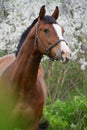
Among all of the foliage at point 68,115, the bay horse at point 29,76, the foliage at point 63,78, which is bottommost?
the foliage at point 63,78

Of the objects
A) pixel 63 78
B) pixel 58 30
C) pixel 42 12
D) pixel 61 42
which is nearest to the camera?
pixel 61 42

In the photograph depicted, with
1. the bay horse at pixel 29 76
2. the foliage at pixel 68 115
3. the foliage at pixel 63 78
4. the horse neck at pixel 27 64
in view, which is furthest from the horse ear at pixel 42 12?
the foliage at pixel 63 78

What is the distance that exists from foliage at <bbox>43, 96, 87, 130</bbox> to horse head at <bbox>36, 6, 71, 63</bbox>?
9.78 feet

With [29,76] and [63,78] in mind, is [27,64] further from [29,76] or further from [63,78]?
[63,78]

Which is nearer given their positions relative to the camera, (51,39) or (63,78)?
(51,39)

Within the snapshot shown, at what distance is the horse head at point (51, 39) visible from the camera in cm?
688

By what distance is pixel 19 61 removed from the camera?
7793 mm

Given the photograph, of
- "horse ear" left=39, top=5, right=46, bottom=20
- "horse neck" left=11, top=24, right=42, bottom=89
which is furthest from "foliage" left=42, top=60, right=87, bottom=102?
"horse ear" left=39, top=5, right=46, bottom=20

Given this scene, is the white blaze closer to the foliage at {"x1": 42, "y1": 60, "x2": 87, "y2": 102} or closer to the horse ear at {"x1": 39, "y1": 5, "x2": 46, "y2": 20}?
the horse ear at {"x1": 39, "y1": 5, "x2": 46, "y2": 20}

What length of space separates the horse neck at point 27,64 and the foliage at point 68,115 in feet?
7.85

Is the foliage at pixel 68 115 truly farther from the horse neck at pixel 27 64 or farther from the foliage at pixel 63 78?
the foliage at pixel 63 78

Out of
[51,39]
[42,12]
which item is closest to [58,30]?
[51,39]

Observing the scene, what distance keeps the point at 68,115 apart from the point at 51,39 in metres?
3.68

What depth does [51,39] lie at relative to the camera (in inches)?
281
